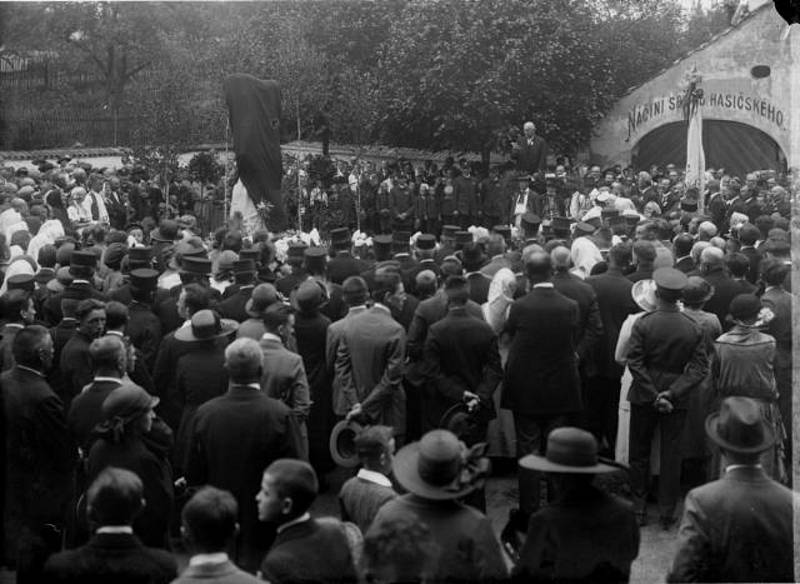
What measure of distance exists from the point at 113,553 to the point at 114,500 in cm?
21

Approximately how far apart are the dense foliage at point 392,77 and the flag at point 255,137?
6.97 m

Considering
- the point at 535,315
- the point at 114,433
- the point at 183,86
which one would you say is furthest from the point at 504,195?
the point at 114,433

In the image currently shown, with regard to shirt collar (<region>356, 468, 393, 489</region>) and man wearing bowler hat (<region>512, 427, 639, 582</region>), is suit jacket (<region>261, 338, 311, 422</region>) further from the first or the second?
man wearing bowler hat (<region>512, 427, 639, 582</region>)

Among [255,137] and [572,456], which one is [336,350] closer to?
[572,456]

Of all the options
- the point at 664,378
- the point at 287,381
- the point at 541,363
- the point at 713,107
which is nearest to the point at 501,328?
the point at 541,363

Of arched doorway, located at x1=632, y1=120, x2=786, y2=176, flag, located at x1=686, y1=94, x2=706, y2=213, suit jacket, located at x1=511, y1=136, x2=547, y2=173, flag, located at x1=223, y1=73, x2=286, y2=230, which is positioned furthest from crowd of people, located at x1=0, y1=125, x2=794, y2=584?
arched doorway, located at x1=632, y1=120, x2=786, y2=176

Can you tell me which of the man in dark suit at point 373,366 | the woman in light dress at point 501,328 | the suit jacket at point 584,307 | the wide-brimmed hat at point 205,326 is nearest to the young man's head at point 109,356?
the wide-brimmed hat at point 205,326

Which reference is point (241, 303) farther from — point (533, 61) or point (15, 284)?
point (533, 61)

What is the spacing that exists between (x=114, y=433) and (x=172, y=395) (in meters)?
1.85

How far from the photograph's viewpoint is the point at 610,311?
8.84 meters

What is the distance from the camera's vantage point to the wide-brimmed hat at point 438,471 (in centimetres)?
449

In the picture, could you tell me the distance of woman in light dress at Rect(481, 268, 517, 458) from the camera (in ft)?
28.8

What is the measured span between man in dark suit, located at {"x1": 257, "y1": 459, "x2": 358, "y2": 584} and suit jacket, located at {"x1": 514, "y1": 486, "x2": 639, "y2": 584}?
767 mm

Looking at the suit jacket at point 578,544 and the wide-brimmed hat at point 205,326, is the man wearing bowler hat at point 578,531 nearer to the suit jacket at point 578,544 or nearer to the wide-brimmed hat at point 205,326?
the suit jacket at point 578,544
